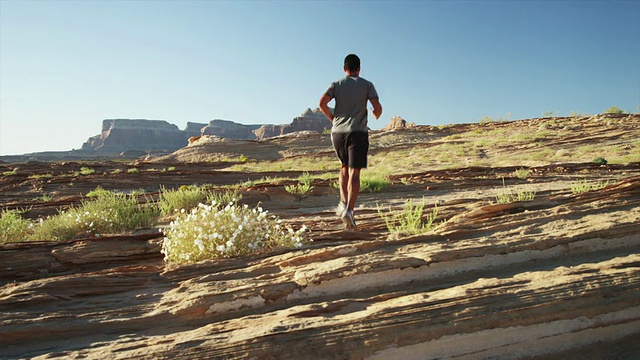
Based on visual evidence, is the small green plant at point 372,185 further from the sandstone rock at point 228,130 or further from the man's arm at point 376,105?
the sandstone rock at point 228,130

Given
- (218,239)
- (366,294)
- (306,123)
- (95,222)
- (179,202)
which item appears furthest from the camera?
(306,123)

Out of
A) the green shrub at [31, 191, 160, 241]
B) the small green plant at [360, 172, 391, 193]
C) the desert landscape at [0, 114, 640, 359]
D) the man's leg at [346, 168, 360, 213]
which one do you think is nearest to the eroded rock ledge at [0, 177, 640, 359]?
the desert landscape at [0, 114, 640, 359]

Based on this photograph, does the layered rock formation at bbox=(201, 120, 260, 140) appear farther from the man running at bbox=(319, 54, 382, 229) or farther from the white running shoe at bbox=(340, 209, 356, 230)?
the white running shoe at bbox=(340, 209, 356, 230)

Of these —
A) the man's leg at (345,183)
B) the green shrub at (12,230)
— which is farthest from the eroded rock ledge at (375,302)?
the green shrub at (12,230)

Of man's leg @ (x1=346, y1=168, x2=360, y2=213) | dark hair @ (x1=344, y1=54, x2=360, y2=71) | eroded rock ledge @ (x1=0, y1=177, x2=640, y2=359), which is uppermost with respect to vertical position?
dark hair @ (x1=344, y1=54, x2=360, y2=71)

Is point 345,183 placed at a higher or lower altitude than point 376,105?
lower

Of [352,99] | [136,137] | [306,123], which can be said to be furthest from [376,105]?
[136,137]

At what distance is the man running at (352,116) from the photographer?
5836 mm

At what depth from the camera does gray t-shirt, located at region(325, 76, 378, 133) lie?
5820 mm

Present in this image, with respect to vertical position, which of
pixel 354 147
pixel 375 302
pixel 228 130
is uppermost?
pixel 228 130

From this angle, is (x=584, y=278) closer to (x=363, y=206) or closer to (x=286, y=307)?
(x=286, y=307)

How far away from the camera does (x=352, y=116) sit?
586 cm

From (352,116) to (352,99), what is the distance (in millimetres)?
230

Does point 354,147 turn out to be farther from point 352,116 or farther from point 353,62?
point 353,62
